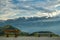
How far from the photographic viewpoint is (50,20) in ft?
7.83

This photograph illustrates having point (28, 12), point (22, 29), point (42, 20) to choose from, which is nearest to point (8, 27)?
point (22, 29)

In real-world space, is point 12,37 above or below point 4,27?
below

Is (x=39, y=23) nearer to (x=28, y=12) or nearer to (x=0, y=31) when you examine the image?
(x=28, y=12)

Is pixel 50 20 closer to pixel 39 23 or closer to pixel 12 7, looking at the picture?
pixel 39 23

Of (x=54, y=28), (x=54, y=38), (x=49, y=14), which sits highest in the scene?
(x=49, y=14)

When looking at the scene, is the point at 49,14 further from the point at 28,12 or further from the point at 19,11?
the point at 19,11

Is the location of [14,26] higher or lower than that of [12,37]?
higher

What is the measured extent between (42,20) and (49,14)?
0.15 m

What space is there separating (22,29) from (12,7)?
15.7 inches

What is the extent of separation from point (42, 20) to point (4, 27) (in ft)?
2.06

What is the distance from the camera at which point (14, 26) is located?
2.39m

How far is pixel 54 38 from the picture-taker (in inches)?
93.2

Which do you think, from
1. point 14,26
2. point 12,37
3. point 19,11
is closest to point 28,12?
point 19,11

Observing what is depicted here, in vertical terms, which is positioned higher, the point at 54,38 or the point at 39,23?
the point at 39,23
